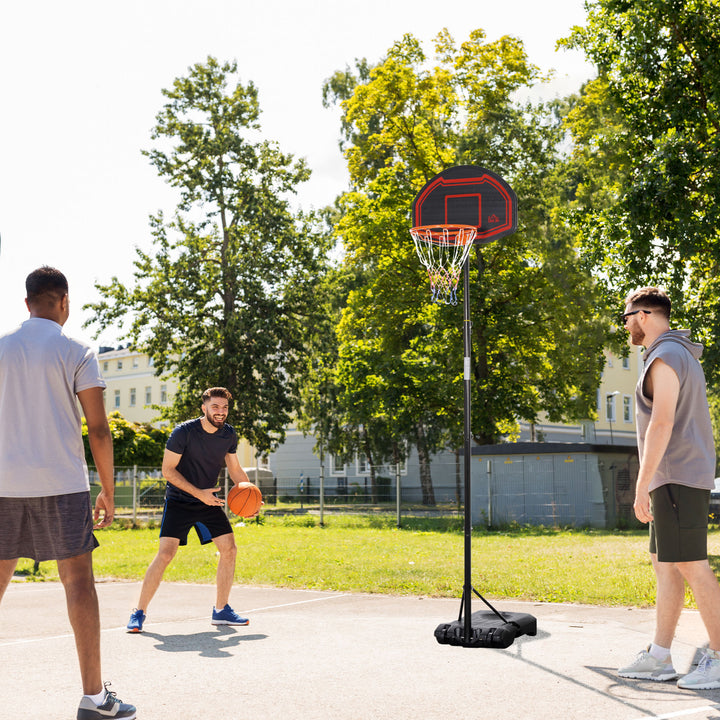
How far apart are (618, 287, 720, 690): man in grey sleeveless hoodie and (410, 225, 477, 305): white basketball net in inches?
99.5

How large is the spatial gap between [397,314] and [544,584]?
22.4m

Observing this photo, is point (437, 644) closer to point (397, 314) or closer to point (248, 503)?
point (248, 503)

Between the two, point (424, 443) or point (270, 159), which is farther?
point (424, 443)

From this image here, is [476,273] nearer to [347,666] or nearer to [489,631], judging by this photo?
[489,631]

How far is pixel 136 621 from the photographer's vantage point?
7.76 meters

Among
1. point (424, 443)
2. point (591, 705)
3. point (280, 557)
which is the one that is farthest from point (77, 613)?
point (424, 443)

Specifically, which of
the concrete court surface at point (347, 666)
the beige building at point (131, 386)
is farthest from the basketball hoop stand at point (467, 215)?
the beige building at point (131, 386)

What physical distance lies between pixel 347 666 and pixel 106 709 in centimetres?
192

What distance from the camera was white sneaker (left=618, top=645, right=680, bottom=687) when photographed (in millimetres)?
5574

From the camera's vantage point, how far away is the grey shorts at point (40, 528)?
15.4 ft

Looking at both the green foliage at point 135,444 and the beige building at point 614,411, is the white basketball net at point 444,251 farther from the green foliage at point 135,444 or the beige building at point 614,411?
the beige building at point 614,411

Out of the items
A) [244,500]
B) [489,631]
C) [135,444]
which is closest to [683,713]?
[489,631]

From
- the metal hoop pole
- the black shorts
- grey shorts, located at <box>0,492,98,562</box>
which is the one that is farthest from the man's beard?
grey shorts, located at <box>0,492,98,562</box>

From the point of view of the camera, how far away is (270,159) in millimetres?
38812
